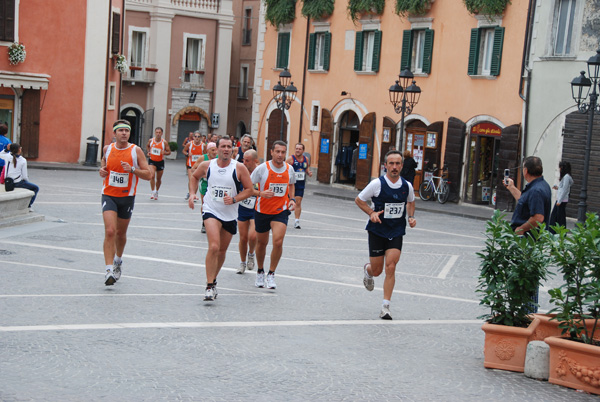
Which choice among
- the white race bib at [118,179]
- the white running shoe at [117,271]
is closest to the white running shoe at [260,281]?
the white running shoe at [117,271]

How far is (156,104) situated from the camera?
5216 centimetres

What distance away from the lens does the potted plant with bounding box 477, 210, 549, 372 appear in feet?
27.6

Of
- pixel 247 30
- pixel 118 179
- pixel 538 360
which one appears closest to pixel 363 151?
pixel 247 30

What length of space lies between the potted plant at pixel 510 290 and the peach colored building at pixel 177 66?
44.4 m

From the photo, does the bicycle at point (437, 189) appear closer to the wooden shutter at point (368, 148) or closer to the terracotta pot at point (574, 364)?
the wooden shutter at point (368, 148)

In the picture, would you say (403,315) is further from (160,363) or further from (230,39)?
(230,39)

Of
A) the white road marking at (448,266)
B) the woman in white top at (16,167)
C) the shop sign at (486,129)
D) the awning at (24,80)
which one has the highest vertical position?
the awning at (24,80)

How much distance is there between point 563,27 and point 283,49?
16.5m

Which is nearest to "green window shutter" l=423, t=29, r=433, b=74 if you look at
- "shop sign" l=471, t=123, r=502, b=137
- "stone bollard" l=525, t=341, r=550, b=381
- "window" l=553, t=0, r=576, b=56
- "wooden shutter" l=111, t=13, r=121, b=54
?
"shop sign" l=471, t=123, r=502, b=137

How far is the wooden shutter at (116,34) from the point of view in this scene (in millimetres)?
40062

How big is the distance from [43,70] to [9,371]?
31.9 m

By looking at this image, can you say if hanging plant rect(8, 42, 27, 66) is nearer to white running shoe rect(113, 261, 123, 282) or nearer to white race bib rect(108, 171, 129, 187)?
white race bib rect(108, 171, 129, 187)

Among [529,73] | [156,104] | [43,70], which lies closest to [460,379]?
[529,73]

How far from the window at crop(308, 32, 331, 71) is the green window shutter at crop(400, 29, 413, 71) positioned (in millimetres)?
5159
